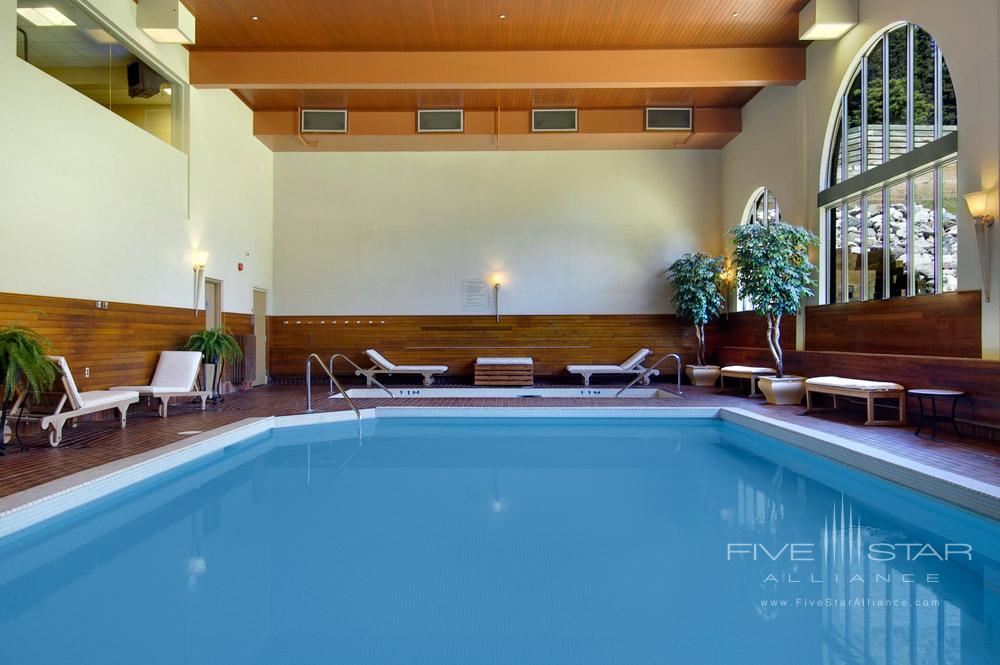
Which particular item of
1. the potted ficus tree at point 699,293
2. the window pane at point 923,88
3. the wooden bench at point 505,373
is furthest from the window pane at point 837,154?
the wooden bench at point 505,373

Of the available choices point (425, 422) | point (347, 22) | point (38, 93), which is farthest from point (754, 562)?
point (347, 22)

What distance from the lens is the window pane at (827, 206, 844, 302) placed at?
336 inches

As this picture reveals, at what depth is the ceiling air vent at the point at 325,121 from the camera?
36.1 ft

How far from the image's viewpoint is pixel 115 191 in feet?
23.7

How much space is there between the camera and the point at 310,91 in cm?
1032

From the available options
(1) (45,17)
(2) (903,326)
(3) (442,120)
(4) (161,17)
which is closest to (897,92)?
(2) (903,326)

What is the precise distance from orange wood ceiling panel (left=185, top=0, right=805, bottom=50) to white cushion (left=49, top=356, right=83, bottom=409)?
189 inches

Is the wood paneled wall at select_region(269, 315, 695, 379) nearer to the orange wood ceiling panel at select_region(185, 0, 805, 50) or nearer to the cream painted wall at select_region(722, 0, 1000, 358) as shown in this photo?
the cream painted wall at select_region(722, 0, 1000, 358)

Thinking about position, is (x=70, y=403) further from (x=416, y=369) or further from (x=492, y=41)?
(x=492, y=41)

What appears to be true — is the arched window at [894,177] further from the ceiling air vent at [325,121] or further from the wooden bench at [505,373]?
the ceiling air vent at [325,121]

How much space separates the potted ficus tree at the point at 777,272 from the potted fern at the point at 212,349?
7.25m

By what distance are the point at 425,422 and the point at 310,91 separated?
606 cm

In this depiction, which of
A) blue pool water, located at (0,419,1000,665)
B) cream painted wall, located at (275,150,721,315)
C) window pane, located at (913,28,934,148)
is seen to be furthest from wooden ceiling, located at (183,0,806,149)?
blue pool water, located at (0,419,1000,665)

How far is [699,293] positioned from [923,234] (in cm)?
446
